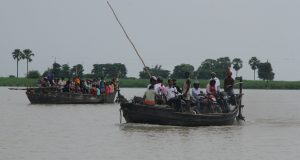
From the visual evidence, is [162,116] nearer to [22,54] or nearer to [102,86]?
[102,86]

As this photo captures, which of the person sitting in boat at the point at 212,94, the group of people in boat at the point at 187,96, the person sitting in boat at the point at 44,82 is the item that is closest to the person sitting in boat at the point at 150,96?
the group of people in boat at the point at 187,96

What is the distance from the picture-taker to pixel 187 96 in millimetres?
24062

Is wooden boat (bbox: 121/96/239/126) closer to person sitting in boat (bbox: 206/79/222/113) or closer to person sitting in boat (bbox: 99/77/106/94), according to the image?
person sitting in boat (bbox: 206/79/222/113)

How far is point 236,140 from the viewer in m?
20.9

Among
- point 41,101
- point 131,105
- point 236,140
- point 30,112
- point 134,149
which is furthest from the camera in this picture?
point 41,101

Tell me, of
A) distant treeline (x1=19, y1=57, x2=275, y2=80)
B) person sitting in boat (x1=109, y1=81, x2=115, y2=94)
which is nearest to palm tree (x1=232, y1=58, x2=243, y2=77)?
distant treeline (x1=19, y1=57, x2=275, y2=80)

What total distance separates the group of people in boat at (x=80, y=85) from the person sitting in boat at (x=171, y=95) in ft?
49.1

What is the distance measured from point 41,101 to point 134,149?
21664 mm

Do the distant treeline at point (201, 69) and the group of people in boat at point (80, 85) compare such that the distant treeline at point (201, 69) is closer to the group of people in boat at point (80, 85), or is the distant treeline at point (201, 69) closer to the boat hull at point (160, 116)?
the group of people in boat at point (80, 85)

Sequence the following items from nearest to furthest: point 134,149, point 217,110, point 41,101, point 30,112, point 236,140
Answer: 1. point 134,149
2. point 236,140
3. point 217,110
4. point 30,112
5. point 41,101

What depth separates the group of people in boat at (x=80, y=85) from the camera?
3975cm

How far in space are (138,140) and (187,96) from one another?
13.0 feet

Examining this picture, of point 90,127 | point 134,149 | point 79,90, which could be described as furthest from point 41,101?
point 134,149

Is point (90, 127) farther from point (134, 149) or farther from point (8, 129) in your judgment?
point (134, 149)
